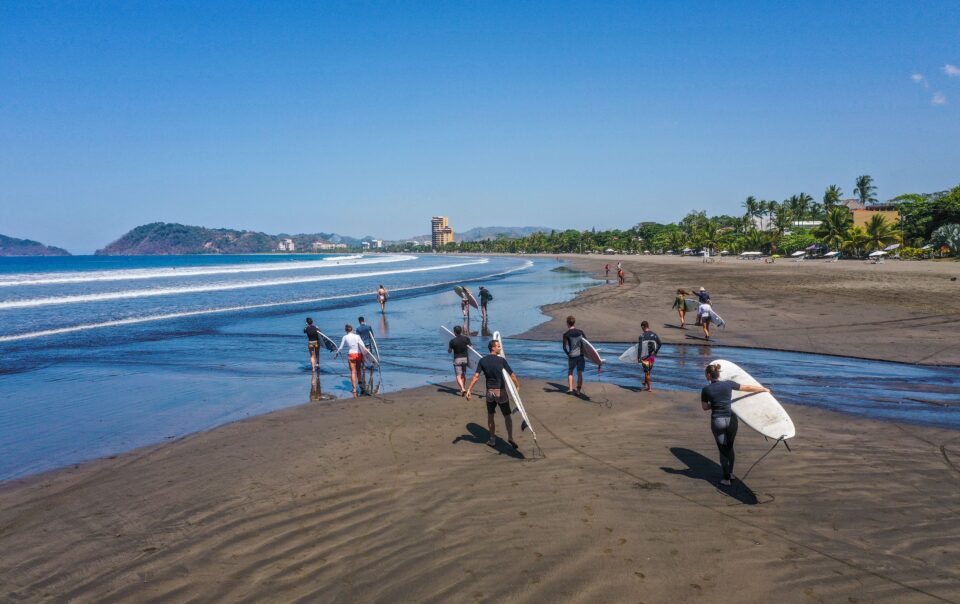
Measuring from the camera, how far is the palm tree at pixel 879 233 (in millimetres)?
66125

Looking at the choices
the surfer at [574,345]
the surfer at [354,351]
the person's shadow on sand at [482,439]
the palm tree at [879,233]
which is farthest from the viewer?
the palm tree at [879,233]

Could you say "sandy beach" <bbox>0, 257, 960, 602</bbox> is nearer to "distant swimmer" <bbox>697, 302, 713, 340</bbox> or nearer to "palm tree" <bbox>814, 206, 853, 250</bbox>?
"distant swimmer" <bbox>697, 302, 713, 340</bbox>

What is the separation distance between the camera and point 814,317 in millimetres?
21625

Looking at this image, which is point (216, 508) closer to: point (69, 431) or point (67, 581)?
point (67, 581)

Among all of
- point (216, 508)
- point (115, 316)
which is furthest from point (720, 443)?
point (115, 316)

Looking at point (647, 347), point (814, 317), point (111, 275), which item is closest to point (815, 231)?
point (814, 317)

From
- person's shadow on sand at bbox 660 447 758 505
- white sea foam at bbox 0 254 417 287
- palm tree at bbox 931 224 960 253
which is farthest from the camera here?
white sea foam at bbox 0 254 417 287

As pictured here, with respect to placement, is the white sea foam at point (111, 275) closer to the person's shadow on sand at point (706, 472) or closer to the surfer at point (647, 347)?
the surfer at point (647, 347)

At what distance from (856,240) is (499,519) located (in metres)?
81.1

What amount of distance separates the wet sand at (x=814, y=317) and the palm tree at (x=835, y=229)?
4341cm

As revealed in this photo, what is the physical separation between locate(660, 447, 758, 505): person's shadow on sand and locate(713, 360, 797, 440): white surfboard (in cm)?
79

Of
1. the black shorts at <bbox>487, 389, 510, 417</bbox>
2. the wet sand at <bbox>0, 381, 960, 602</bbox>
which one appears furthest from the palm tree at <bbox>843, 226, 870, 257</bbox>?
the black shorts at <bbox>487, 389, 510, 417</bbox>

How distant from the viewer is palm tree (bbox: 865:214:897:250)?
66.1 meters

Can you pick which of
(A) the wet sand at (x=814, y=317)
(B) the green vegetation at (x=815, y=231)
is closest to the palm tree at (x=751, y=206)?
(B) the green vegetation at (x=815, y=231)
